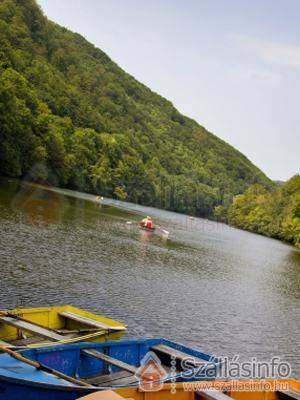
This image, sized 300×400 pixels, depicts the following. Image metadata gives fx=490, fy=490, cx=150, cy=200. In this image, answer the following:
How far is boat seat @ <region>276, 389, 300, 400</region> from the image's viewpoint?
15.6 m

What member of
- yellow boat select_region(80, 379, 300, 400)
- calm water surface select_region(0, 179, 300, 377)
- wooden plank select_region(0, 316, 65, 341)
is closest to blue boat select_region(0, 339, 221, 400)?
yellow boat select_region(80, 379, 300, 400)

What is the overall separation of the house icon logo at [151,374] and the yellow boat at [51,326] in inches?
111

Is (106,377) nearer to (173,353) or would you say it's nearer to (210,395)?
(173,353)

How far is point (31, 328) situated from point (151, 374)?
553 centimetres

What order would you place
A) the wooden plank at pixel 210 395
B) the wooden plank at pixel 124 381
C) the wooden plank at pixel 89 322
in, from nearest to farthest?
the wooden plank at pixel 210 395 < the wooden plank at pixel 124 381 < the wooden plank at pixel 89 322

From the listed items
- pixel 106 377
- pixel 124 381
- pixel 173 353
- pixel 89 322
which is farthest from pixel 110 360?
pixel 89 322

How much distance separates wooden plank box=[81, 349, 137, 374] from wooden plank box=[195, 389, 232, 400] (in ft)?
8.42

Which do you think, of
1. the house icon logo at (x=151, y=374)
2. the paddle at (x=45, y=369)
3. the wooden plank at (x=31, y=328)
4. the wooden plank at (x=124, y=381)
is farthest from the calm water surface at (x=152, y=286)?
the paddle at (x=45, y=369)

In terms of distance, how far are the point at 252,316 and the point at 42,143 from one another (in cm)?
10840

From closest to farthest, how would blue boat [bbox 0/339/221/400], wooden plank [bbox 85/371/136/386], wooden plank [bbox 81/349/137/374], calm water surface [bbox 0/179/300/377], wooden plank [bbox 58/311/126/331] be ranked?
blue boat [bbox 0/339/221/400] → wooden plank [bbox 85/371/136/386] → wooden plank [bbox 81/349/137/374] → wooden plank [bbox 58/311/126/331] → calm water surface [bbox 0/179/300/377]

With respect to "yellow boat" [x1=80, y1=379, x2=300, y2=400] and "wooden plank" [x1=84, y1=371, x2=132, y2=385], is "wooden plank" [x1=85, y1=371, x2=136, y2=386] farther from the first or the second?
"yellow boat" [x1=80, y1=379, x2=300, y2=400]

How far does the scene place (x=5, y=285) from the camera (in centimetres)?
3030

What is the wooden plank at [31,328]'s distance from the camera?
62.2 ft

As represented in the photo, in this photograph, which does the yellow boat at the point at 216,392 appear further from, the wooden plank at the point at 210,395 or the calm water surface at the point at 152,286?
the calm water surface at the point at 152,286
